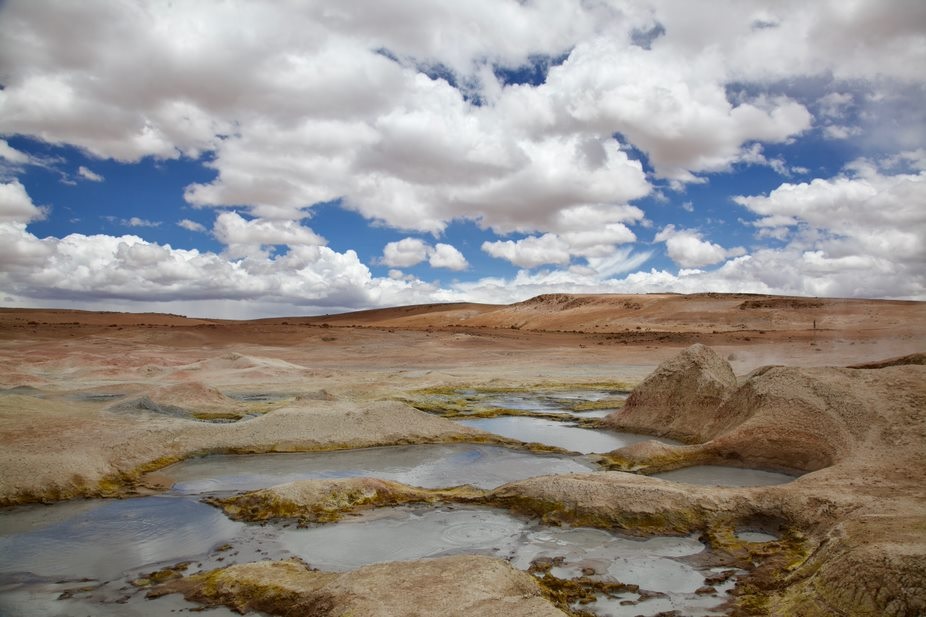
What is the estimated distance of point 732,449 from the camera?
12148mm

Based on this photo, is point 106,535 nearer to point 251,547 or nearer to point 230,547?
point 230,547

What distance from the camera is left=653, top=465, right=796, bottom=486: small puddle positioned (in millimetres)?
10773

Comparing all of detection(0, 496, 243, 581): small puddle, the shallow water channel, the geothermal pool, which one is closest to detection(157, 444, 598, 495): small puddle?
the geothermal pool

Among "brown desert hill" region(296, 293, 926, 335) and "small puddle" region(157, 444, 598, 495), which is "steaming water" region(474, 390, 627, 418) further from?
"brown desert hill" region(296, 293, 926, 335)

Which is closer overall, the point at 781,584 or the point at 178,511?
the point at 781,584

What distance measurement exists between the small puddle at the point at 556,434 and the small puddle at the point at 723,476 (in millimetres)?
2510

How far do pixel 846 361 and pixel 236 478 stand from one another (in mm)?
29357

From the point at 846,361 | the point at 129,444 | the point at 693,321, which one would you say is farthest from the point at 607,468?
the point at 693,321

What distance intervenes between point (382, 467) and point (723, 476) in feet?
20.6

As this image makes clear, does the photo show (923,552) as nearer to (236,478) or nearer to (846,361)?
(236,478)

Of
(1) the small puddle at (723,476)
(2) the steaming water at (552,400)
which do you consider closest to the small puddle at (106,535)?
(1) the small puddle at (723,476)

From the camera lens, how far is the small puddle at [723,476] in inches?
424

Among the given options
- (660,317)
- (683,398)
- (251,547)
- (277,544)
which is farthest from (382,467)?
(660,317)

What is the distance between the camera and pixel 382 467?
1255 cm
